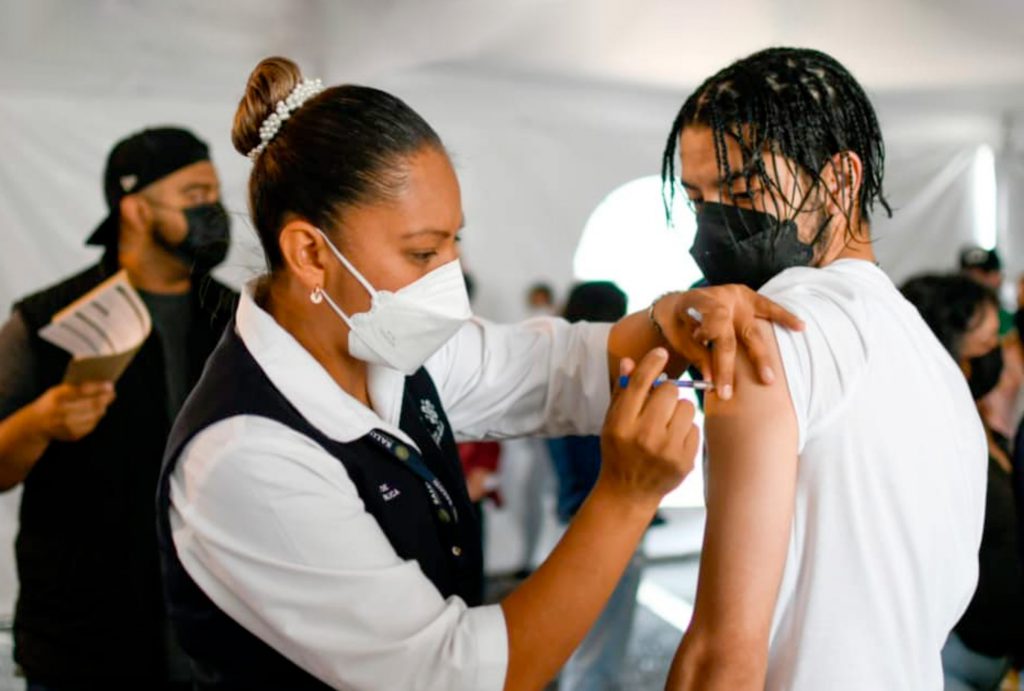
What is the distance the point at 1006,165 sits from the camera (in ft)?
17.9

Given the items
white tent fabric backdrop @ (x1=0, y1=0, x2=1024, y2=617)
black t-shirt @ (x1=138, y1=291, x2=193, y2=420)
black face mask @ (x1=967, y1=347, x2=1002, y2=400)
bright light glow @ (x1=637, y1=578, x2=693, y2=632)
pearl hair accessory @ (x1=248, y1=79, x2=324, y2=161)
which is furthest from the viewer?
bright light glow @ (x1=637, y1=578, x2=693, y2=632)

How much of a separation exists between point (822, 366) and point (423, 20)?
110 inches

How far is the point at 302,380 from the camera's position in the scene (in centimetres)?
115

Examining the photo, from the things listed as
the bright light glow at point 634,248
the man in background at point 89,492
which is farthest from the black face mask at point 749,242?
the bright light glow at point 634,248

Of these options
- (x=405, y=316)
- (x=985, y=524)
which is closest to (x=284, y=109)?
(x=405, y=316)

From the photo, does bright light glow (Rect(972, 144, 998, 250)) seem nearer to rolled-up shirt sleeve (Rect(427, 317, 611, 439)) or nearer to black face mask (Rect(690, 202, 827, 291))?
rolled-up shirt sleeve (Rect(427, 317, 611, 439))

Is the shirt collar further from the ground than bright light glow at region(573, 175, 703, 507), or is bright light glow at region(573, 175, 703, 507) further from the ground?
the shirt collar

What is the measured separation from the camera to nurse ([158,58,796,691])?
1003mm

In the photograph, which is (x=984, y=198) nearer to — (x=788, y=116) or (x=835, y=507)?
(x=788, y=116)

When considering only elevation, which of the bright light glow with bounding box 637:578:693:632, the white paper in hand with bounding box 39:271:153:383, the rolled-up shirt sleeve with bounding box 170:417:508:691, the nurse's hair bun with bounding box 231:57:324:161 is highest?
the nurse's hair bun with bounding box 231:57:324:161

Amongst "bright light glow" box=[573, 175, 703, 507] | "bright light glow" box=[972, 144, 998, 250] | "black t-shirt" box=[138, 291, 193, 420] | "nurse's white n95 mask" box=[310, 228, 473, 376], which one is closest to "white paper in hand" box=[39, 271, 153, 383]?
"black t-shirt" box=[138, 291, 193, 420]

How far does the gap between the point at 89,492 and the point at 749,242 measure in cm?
147

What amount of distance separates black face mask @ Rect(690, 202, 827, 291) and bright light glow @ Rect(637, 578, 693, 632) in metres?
3.16

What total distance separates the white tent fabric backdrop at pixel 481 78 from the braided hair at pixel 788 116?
7.82ft
